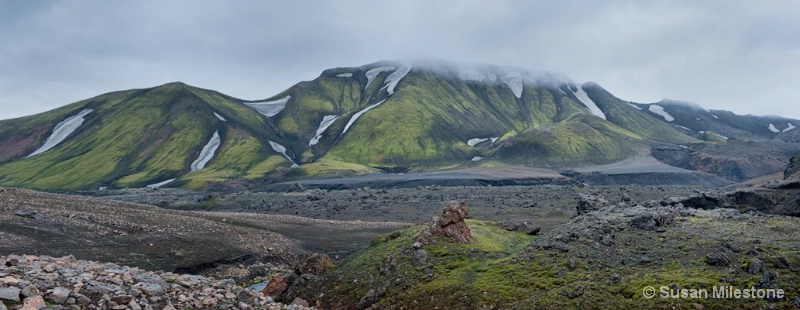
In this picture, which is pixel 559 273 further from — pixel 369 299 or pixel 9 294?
pixel 9 294

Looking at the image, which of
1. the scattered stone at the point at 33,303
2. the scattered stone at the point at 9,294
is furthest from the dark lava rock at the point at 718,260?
the scattered stone at the point at 9,294

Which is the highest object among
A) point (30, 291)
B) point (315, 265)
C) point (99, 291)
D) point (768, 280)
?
point (30, 291)

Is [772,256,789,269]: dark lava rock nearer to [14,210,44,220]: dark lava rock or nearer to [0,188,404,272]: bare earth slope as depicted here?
[0,188,404,272]: bare earth slope

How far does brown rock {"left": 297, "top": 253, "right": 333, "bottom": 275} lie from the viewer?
3531 centimetres

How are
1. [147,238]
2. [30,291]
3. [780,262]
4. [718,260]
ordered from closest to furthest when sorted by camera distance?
[30,291] < [780,262] < [718,260] < [147,238]

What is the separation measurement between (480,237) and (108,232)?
34649mm

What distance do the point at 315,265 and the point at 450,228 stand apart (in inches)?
414

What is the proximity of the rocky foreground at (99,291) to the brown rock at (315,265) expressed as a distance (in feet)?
44.0

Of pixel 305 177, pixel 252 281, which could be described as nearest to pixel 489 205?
pixel 252 281

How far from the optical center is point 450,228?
3306 cm

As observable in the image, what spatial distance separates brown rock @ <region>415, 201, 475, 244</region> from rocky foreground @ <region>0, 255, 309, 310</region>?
13.6 m

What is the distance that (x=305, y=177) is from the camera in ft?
619

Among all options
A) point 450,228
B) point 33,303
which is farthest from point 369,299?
point 33,303

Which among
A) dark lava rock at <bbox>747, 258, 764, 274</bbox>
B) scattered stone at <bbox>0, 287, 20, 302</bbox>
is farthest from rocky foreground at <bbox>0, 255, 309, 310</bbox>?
dark lava rock at <bbox>747, 258, 764, 274</bbox>
